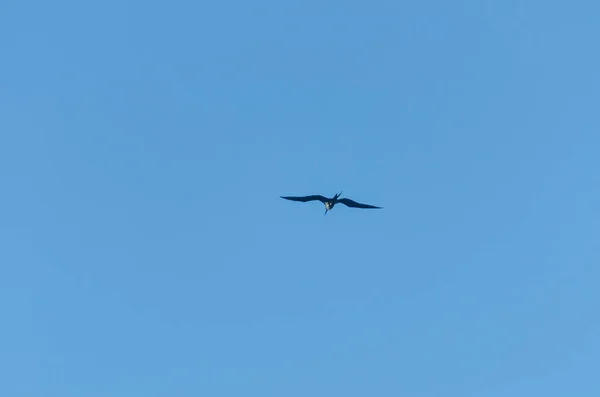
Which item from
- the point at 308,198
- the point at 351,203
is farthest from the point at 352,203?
the point at 308,198

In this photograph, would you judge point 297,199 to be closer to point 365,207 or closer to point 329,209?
point 329,209

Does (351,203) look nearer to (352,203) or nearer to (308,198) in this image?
(352,203)

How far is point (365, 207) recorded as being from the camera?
2452 inches

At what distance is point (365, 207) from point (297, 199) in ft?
29.7

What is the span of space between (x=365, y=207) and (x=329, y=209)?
502 cm

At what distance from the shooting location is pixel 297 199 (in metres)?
61.5

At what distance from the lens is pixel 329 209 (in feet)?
200

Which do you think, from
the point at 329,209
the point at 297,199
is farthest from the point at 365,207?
the point at 297,199

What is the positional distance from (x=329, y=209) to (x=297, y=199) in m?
4.36
